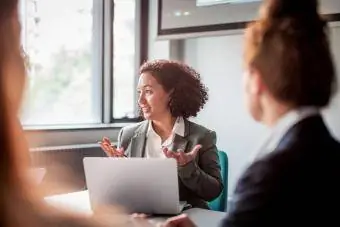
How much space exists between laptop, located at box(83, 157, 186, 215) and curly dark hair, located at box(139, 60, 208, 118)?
2.45 feet

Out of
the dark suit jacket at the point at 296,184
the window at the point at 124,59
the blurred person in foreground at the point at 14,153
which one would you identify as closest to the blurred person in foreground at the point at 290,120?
the dark suit jacket at the point at 296,184

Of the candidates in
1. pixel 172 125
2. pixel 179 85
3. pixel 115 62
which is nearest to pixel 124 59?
pixel 115 62

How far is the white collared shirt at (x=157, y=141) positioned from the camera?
2434 mm

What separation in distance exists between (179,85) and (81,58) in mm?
1442

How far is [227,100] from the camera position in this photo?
3.52 meters

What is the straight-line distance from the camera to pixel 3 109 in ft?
1.79

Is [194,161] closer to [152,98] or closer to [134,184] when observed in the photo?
[134,184]

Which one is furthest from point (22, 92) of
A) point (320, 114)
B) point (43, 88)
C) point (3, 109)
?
point (43, 88)

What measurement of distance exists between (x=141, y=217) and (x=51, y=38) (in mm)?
2098

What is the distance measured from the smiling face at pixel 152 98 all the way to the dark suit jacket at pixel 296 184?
1.47 metres

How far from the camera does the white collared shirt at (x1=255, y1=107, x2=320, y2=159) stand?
1096mm

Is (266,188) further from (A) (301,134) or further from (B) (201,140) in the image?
(B) (201,140)

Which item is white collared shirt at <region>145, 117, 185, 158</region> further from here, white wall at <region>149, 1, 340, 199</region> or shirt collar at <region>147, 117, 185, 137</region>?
white wall at <region>149, 1, 340, 199</region>

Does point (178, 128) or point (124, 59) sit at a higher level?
point (124, 59)
